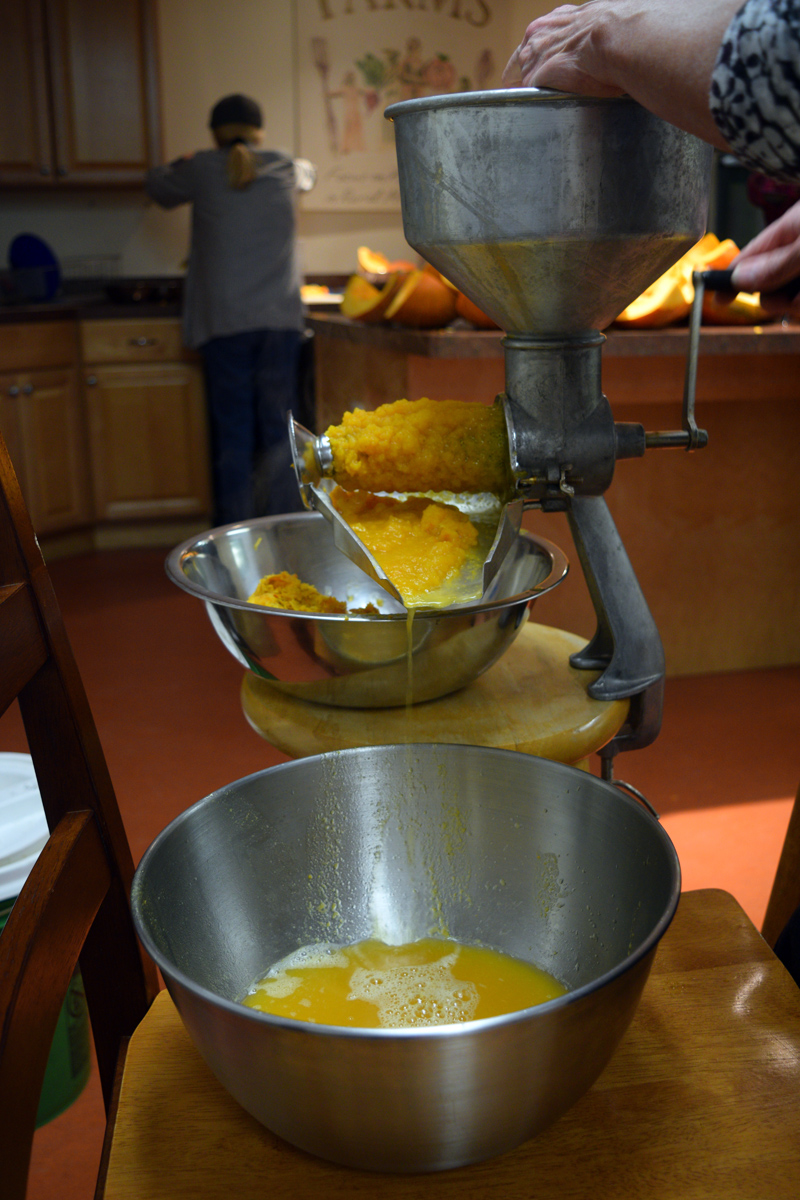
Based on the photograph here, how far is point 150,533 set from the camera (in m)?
4.10

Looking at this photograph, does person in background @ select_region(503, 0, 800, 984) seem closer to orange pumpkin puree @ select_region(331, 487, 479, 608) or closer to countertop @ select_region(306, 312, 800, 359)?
orange pumpkin puree @ select_region(331, 487, 479, 608)

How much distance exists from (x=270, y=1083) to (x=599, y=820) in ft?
0.85

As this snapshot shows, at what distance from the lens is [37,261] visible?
3920mm

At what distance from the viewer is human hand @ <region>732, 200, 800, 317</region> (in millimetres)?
775

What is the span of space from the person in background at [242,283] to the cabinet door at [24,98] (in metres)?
0.66

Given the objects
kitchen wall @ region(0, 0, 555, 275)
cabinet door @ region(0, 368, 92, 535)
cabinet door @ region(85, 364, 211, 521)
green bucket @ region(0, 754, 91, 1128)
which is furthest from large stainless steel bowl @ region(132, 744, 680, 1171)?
kitchen wall @ region(0, 0, 555, 275)

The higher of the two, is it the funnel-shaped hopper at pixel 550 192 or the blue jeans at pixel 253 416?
the funnel-shaped hopper at pixel 550 192

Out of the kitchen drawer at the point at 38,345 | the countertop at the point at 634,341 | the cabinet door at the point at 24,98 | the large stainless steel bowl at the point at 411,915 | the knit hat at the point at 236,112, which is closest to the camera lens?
the large stainless steel bowl at the point at 411,915

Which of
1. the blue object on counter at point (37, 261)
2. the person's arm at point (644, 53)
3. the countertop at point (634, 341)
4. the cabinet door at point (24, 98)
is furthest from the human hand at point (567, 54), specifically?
the cabinet door at point (24, 98)

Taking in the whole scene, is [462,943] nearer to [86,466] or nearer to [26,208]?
[86,466]

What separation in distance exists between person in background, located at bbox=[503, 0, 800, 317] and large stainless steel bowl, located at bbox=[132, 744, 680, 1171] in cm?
36

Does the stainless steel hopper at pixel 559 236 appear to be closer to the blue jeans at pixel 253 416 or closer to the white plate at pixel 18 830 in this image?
the white plate at pixel 18 830

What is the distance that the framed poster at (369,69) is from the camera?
4.53 m

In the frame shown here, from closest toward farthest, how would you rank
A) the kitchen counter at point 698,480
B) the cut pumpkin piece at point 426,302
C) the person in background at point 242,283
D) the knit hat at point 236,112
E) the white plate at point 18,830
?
the white plate at point 18,830 → the cut pumpkin piece at point 426,302 → the kitchen counter at point 698,480 → the knit hat at point 236,112 → the person in background at point 242,283
